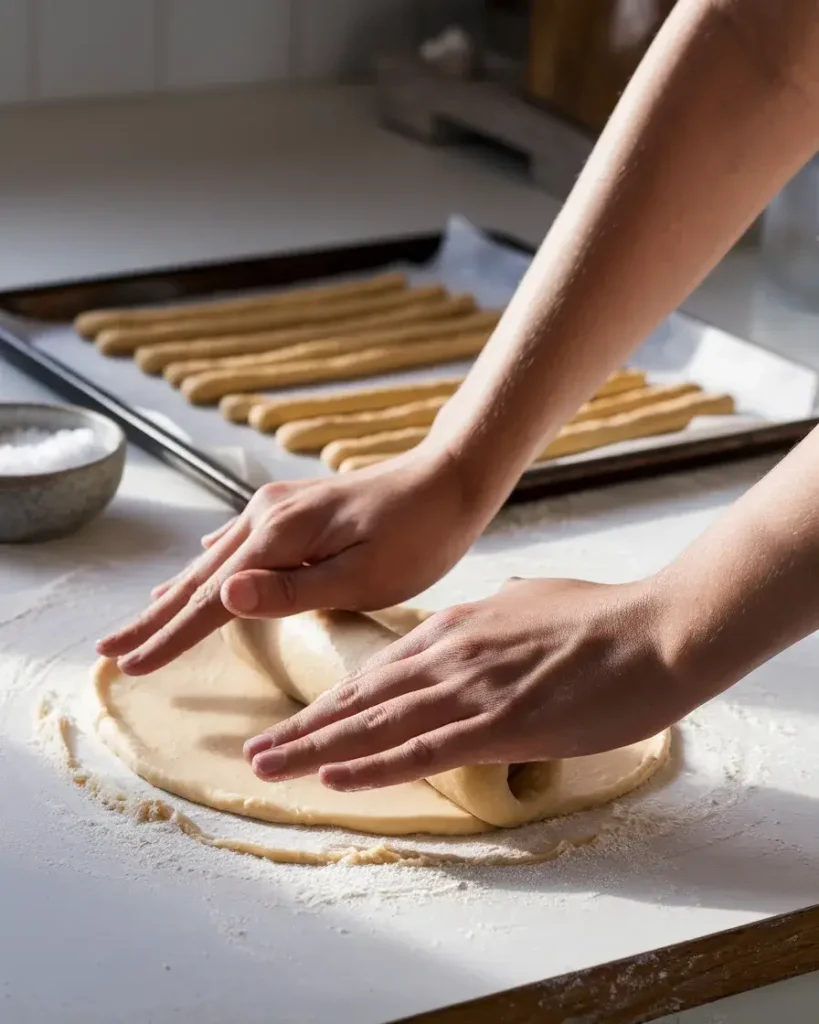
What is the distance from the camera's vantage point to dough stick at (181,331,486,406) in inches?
74.4

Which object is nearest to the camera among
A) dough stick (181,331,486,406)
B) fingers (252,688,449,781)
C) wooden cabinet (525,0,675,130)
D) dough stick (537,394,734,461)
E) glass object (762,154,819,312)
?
fingers (252,688,449,781)

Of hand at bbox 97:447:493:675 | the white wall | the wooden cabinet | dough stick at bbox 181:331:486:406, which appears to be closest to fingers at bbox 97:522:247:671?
hand at bbox 97:447:493:675

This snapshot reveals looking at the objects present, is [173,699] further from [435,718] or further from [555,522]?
[555,522]

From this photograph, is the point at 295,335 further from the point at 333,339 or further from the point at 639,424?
the point at 639,424

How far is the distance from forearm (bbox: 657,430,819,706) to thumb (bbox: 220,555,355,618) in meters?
0.28

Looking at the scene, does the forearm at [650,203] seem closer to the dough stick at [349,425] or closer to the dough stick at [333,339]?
the dough stick at [349,425]

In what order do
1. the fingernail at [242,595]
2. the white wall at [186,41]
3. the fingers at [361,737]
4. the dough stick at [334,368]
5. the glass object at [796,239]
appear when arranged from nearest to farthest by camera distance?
1. the fingers at [361,737]
2. the fingernail at [242,595]
3. the dough stick at [334,368]
4. the glass object at [796,239]
5. the white wall at [186,41]

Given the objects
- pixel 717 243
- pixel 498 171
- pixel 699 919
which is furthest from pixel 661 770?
pixel 498 171

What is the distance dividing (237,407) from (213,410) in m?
0.05

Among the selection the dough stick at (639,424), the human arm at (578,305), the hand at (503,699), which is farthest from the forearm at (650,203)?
the dough stick at (639,424)

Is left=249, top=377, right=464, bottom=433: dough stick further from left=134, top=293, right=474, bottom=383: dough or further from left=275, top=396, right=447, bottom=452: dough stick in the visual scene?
left=134, top=293, right=474, bottom=383: dough

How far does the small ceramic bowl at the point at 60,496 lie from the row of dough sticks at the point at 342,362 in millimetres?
258

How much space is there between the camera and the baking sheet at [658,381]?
1.80 m

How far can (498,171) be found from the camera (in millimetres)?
2783
